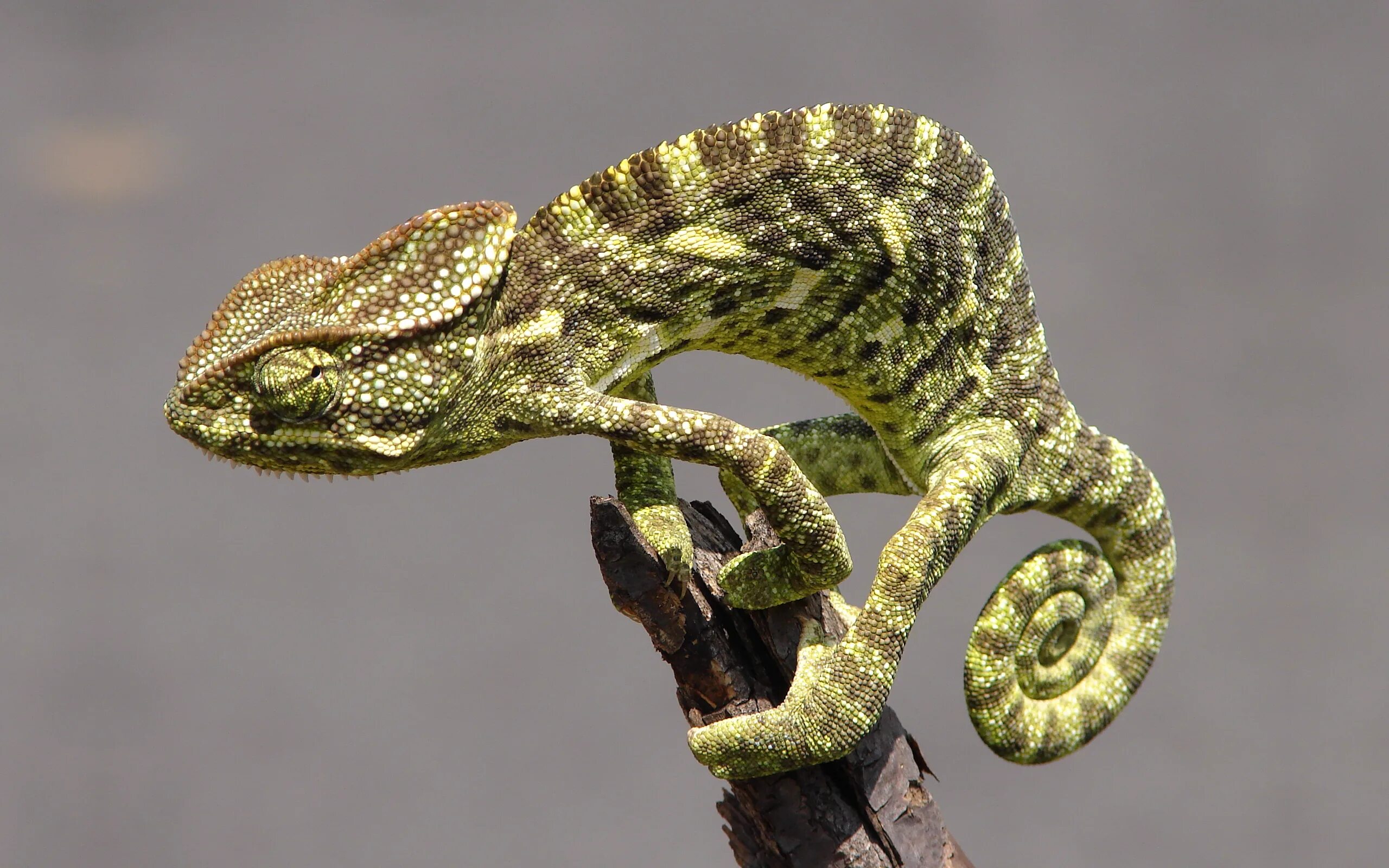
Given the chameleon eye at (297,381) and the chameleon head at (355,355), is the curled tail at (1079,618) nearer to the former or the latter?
the chameleon head at (355,355)

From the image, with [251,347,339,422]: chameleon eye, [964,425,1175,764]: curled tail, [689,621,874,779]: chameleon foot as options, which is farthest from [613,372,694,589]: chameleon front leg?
[964,425,1175,764]: curled tail

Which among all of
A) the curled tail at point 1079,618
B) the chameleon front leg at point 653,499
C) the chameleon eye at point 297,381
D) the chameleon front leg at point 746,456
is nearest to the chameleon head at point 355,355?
the chameleon eye at point 297,381

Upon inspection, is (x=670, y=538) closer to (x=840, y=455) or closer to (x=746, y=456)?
(x=746, y=456)

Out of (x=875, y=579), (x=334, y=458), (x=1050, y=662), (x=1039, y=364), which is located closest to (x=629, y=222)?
(x=334, y=458)

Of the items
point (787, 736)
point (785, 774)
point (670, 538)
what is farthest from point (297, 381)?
point (785, 774)

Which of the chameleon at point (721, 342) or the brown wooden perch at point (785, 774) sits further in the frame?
the brown wooden perch at point (785, 774)

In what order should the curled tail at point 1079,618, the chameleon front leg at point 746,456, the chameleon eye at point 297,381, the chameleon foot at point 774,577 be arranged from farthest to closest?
1. the curled tail at point 1079,618
2. the chameleon foot at point 774,577
3. the chameleon front leg at point 746,456
4. the chameleon eye at point 297,381
